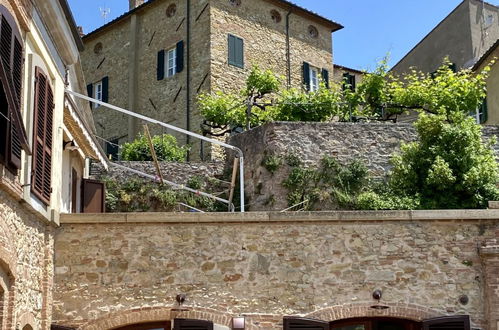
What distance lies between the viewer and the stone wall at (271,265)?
12828 mm

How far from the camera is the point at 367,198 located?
19.3m

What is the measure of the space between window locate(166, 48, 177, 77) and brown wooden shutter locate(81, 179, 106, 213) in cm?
1237

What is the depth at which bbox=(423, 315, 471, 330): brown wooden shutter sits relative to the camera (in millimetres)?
12672

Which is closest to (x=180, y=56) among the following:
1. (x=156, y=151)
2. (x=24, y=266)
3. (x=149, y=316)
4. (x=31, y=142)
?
(x=156, y=151)

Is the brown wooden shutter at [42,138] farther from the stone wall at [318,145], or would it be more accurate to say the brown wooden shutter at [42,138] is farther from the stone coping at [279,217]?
the stone wall at [318,145]

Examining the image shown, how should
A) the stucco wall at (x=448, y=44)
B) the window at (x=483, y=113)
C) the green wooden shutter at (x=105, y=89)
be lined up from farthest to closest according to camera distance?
the green wooden shutter at (x=105, y=89)
the stucco wall at (x=448, y=44)
the window at (x=483, y=113)

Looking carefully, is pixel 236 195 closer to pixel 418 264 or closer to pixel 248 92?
pixel 248 92

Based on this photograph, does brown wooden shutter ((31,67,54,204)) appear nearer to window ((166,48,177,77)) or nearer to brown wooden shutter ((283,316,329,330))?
brown wooden shutter ((283,316,329,330))

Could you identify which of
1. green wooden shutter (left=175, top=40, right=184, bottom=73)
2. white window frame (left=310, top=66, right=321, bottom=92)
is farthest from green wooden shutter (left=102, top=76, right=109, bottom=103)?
white window frame (left=310, top=66, right=321, bottom=92)

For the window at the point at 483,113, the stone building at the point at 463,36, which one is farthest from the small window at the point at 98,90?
the window at the point at 483,113

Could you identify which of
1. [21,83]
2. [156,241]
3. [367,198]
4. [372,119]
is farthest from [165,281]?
[372,119]

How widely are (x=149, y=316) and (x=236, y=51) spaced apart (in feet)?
54.8

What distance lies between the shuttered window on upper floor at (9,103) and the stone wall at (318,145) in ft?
35.8

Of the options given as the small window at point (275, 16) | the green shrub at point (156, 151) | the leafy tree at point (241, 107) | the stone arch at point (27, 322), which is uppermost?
the small window at point (275, 16)
